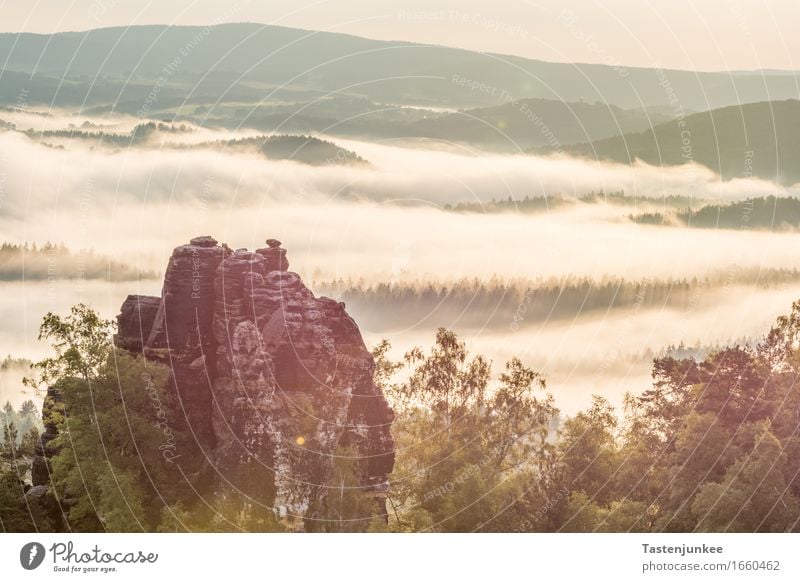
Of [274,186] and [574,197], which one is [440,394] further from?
[574,197]

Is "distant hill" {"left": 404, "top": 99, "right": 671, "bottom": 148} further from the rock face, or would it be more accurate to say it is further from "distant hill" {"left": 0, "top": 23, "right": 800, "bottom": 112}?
the rock face

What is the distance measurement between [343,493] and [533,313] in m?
59.0

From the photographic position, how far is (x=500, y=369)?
380ft

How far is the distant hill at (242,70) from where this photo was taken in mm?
149750

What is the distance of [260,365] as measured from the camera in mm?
102750
